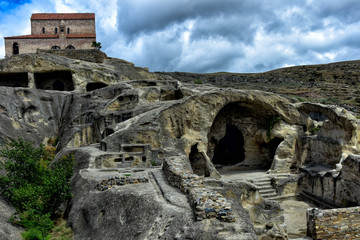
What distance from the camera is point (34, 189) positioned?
9.91 m

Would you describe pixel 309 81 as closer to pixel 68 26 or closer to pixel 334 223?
pixel 68 26

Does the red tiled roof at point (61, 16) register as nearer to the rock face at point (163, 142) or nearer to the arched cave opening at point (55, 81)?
the rock face at point (163, 142)

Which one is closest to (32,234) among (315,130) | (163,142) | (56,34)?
(163,142)

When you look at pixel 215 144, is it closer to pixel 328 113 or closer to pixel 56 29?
pixel 328 113

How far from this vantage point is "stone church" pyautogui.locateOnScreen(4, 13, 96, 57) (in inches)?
1380

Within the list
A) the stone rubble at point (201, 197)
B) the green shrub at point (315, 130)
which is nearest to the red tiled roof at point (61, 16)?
the green shrub at point (315, 130)

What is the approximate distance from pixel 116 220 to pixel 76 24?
36.8 meters

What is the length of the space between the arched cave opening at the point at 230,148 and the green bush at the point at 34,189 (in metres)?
12.6

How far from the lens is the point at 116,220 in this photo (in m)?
7.68

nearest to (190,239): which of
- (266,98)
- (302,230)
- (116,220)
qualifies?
(116,220)

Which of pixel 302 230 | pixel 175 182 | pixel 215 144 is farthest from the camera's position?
pixel 215 144

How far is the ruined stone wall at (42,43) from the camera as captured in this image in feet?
115

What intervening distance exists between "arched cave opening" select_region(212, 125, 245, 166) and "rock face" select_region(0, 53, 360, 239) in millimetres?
77

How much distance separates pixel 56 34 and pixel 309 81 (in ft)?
146
